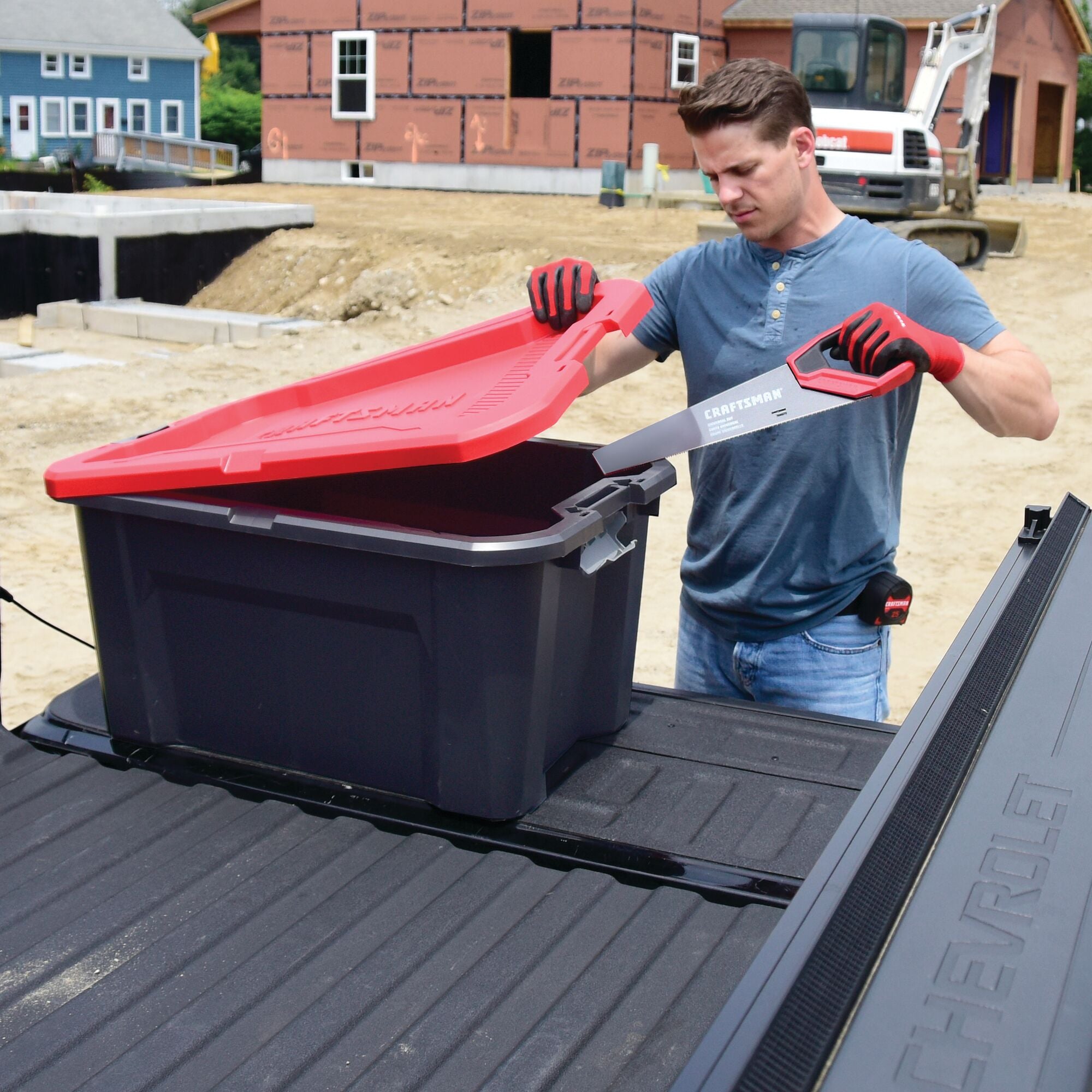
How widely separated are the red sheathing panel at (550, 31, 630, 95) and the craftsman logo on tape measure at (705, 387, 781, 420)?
69.0 ft

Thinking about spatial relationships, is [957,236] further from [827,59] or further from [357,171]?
[357,171]

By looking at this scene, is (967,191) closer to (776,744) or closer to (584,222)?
(584,222)

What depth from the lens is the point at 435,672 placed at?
6.60 ft

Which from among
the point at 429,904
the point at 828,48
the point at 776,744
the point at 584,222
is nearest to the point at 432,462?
the point at 429,904

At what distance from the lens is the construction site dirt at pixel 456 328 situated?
19.5ft

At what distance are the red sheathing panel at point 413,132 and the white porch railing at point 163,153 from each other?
12.4 meters

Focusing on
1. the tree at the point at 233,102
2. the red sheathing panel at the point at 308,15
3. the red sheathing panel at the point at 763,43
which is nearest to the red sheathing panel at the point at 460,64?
the red sheathing panel at the point at 308,15

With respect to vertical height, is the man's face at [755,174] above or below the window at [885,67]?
below

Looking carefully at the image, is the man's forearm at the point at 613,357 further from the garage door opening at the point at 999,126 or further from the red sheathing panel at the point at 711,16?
the garage door opening at the point at 999,126

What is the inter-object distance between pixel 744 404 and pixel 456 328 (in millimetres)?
9764

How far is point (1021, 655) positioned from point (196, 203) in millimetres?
19420

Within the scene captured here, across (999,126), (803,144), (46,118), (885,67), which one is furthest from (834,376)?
(46,118)

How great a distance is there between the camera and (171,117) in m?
42.9

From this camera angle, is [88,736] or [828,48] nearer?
[88,736]
